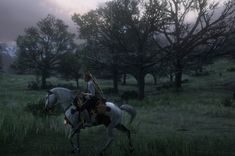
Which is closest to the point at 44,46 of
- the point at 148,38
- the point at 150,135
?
the point at 148,38

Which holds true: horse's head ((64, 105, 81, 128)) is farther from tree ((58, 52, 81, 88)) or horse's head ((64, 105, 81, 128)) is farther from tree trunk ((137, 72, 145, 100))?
tree ((58, 52, 81, 88))

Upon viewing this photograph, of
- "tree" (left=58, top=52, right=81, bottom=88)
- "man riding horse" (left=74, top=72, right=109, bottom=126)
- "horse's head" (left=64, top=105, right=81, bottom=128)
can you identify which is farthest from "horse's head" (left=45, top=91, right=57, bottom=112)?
"tree" (left=58, top=52, right=81, bottom=88)

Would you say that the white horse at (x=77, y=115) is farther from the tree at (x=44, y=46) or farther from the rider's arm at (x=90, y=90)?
the tree at (x=44, y=46)

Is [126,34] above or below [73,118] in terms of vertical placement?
above

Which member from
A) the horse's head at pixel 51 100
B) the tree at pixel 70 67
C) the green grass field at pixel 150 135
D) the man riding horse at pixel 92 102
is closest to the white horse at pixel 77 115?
the horse's head at pixel 51 100

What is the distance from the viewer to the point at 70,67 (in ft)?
200

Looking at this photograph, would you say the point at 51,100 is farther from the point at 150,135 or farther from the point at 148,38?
the point at 148,38

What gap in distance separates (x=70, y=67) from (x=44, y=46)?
248 inches

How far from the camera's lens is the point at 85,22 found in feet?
148

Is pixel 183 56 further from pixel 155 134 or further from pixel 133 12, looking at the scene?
pixel 155 134

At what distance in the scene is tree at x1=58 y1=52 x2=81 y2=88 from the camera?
198 ft

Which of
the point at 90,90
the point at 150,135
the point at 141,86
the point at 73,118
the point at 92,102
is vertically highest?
the point at 90,90

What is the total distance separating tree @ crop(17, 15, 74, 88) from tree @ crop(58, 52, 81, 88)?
1.93 metres

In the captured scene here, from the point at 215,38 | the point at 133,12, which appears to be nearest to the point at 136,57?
the point at 133,12
